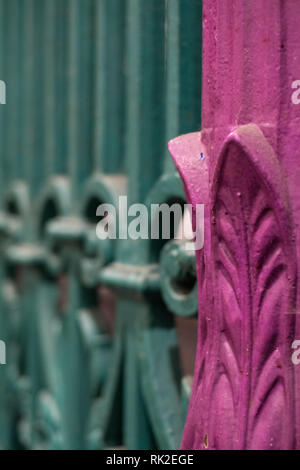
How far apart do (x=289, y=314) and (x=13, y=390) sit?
1134mm

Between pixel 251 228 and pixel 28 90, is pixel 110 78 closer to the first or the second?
pixel 28 90

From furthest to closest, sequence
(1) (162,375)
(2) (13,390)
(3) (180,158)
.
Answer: (2) (13,390)
(1) (162,375)
(3) (180,158)

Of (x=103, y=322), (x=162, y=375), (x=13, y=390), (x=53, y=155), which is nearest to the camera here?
(x=162, y=375)

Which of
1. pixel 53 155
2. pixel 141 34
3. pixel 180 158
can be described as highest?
pixel 141 34

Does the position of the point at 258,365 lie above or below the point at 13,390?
above

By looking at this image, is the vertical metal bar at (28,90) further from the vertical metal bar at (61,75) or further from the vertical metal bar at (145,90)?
the vertical metal bar at (145,90)

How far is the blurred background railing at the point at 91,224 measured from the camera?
0.95 metres

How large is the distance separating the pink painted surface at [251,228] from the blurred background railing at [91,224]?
208 mm

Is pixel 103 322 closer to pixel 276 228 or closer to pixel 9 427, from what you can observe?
pixel 9 427

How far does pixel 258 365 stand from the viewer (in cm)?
→ 62

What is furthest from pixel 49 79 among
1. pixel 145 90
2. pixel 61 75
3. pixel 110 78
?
pixel 145 90

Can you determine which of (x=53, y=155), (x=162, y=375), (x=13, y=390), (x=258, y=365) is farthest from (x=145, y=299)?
(x=13, y=390)

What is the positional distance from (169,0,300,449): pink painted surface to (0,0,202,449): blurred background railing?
208mm

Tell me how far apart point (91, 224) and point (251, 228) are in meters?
0.65
